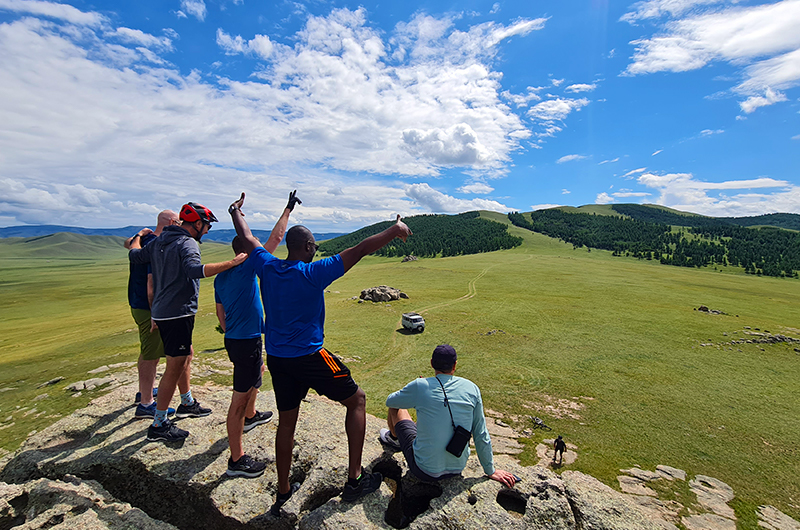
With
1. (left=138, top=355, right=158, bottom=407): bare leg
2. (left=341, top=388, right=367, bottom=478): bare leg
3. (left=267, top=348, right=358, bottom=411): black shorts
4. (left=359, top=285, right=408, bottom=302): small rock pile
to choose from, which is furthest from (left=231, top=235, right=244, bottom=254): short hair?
(left=359, top=285, right=408, bottom=302): small rock pile

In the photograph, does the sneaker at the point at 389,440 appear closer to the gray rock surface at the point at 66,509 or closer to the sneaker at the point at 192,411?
the gray rock surface at the point at 66,509

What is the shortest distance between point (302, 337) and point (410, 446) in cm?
211

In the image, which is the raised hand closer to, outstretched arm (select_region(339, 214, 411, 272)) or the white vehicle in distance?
outstretched arm (select_region(339, 214, 411, 272))

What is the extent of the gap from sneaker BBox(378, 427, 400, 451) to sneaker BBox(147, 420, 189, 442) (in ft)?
10.3

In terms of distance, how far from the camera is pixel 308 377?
383 cm

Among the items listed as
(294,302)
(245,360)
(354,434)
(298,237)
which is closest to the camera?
(294,302)

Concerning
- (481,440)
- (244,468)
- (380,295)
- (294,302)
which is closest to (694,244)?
(380,295)

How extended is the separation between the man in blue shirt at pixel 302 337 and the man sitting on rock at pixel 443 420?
67cm

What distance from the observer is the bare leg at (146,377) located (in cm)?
593

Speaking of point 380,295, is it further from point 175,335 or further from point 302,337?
point 302,337

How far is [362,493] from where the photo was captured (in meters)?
4.01

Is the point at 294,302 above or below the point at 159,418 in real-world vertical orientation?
Result: above

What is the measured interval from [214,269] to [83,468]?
355cm

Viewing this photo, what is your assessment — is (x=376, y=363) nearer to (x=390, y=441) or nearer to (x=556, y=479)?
(x=390, y=441)
